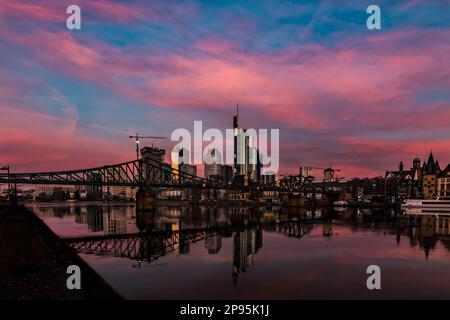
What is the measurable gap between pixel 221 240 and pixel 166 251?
504 inches

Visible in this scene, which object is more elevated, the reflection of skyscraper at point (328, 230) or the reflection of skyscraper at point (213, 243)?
the reflection of skyscraper at point (213, 243)

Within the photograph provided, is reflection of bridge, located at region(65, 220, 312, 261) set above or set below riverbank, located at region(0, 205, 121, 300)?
below

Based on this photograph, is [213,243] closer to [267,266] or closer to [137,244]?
[137,244]

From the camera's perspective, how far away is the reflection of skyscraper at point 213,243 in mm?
40344

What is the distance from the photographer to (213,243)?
46438mm

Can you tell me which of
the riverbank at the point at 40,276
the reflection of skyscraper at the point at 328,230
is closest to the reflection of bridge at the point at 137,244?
the reflection of skyscraper at the point at 328,230

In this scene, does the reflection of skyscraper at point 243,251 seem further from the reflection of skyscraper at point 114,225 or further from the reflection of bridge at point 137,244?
the reflection of skyscraper at point 114,225

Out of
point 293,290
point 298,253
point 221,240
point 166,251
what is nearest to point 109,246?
point 166,251

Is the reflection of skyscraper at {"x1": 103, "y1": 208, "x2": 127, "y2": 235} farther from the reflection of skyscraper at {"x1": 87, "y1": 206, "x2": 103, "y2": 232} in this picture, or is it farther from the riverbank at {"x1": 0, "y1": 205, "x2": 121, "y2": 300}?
the riverbank at {"x1": 0, "y1": 205, "x2": 121, "y2": 300}

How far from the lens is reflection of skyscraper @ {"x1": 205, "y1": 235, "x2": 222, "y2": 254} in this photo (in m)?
40.3

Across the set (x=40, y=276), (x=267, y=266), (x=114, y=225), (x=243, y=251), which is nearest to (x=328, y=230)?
(x=243, y=251)

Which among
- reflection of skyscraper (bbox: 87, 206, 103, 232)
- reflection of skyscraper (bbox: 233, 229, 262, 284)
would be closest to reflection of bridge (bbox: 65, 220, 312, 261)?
reflection of skyscraper (bbox: 233, 229, 262, 284)
